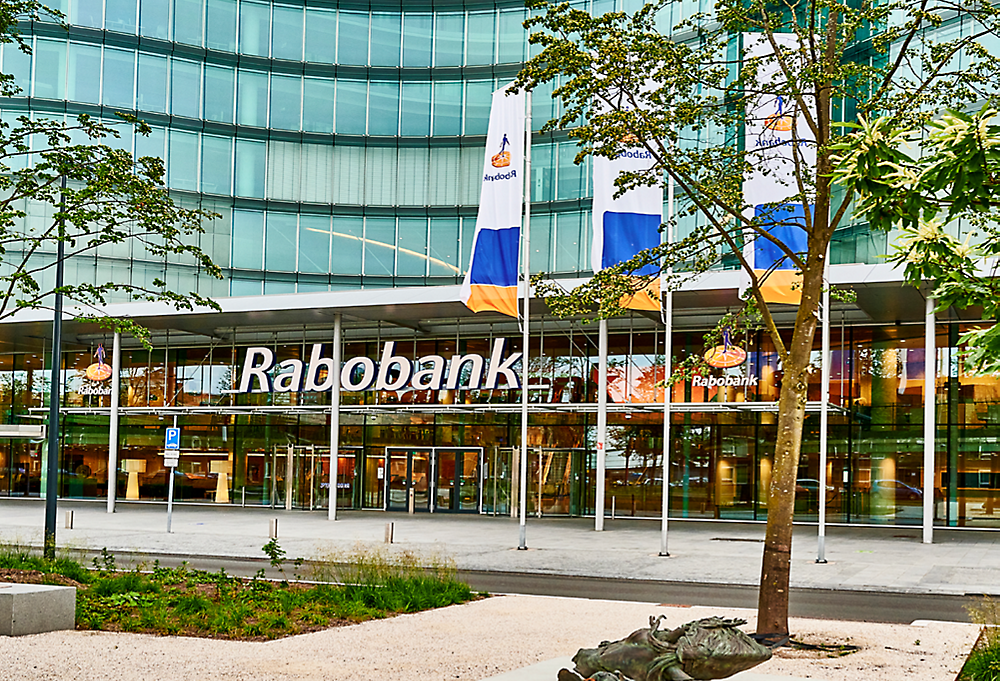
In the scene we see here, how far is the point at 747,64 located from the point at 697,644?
7.82 meters

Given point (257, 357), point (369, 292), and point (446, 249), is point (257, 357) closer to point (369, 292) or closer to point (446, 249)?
point (369, 292)

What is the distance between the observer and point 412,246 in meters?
52.8

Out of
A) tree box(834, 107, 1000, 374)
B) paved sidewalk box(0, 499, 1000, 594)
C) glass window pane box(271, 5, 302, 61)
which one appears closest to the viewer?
tree box(834, 107, 1000, 374)

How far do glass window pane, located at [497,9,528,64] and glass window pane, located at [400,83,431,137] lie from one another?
154 inches

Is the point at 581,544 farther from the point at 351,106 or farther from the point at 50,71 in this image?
the point at 50,71

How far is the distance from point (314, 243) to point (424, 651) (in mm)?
43380

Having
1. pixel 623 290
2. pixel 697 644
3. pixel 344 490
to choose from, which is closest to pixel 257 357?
pixel 344 490

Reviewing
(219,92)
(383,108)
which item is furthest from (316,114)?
(219,92)

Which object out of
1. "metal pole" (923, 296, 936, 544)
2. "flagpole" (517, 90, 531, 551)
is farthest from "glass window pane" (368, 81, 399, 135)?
"metal pole" (923, 296, 936, 544)

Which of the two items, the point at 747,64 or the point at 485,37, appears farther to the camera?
the point at 485,37

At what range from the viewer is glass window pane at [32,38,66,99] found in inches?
2004

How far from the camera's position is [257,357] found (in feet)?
129

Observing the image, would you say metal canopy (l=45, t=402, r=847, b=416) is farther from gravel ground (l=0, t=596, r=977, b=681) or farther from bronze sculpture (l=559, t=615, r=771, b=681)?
bronze sculpture (l=559, t=615, r=771, b=681)

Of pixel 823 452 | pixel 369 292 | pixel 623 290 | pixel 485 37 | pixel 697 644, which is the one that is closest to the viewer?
pixel 697 644
